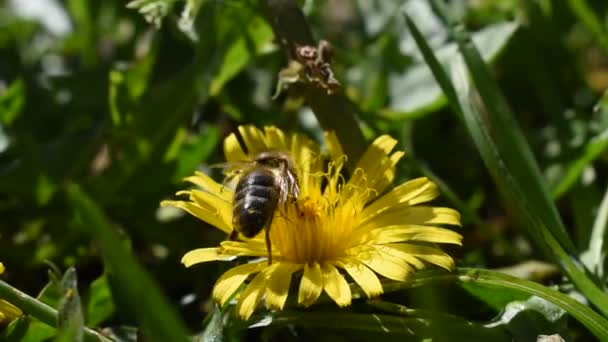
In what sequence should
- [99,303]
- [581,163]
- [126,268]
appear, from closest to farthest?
[126,268] → [99,303] → [581,163]

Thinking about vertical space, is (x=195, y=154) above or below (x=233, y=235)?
above

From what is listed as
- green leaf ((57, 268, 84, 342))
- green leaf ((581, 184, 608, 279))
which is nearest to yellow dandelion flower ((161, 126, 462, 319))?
green leaf ((57, 268, 84, 342))

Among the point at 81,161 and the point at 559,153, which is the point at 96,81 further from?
the point at 559,153

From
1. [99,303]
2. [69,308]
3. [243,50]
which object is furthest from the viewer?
[243,50]

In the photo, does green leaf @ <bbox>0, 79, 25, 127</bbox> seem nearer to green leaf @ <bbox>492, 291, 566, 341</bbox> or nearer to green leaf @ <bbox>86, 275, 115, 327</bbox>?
green leaf @ <bbox>86, 275, 115, 327</bbox>

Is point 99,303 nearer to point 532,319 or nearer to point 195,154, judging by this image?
point 195,154

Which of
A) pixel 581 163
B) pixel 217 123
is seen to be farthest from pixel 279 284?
pixel 217 123

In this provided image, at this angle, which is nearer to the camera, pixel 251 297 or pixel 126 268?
pixel 126 268
